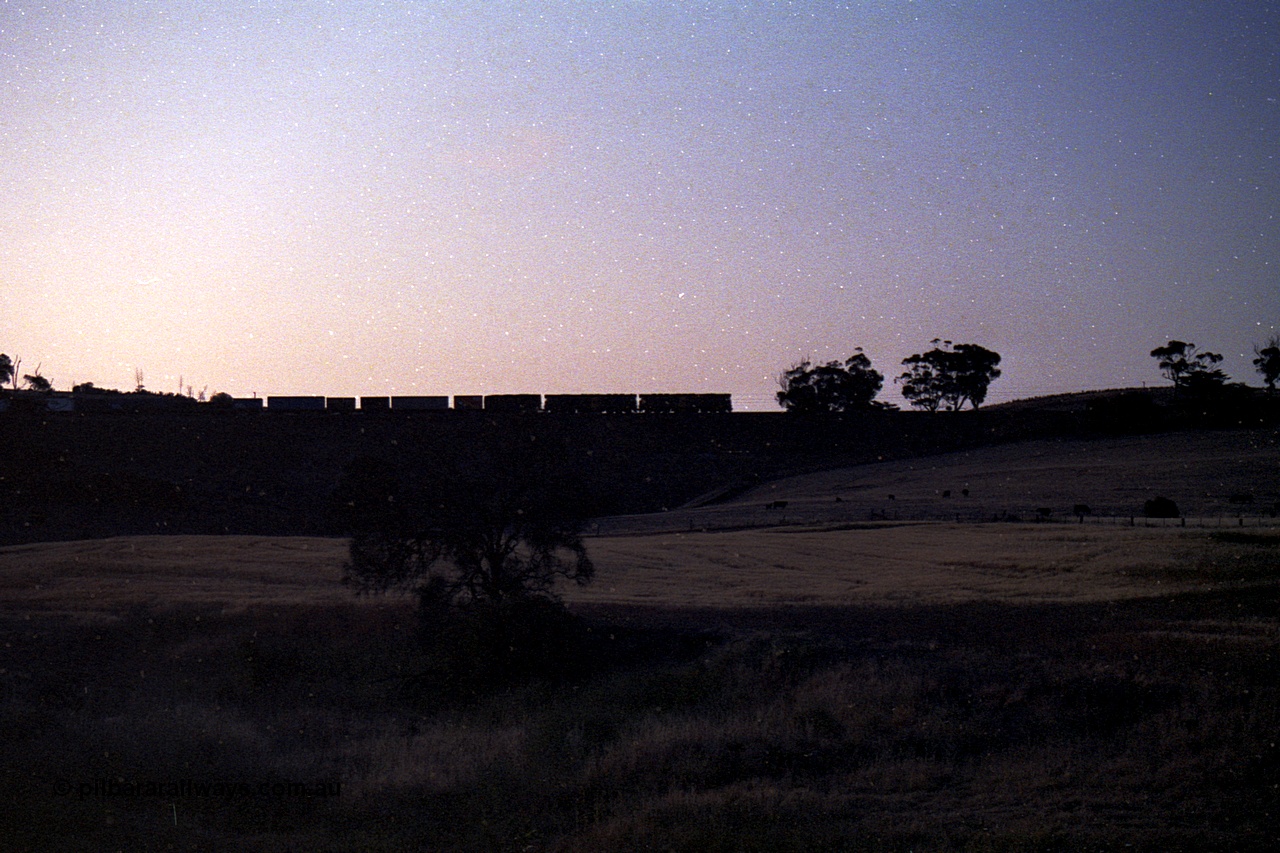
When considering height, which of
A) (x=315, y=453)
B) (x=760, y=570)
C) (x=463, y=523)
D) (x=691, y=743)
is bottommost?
(x=760, y=570)

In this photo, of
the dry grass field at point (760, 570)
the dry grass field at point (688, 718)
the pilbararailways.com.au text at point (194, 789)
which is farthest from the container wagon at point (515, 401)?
the pilbararailways.com.au text at point (194, 789)

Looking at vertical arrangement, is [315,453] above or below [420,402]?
below

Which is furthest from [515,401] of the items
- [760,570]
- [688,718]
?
[688,718]

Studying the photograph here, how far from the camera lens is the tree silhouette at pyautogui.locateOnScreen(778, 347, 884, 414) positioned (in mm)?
115625

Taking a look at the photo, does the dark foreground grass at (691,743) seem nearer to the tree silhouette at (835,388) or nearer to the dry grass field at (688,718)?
the dry grass field at (688,718)

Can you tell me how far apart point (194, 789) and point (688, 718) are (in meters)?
6.27

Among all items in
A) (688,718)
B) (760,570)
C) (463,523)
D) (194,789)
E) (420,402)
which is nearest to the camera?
(194,789)

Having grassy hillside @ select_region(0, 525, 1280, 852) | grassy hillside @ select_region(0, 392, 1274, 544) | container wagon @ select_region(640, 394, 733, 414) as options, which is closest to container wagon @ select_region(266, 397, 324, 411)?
grassy hillside @ select_region(0, 392, 1274, 544)

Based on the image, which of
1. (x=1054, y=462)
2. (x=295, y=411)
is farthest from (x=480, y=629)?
(x=295, y=411)

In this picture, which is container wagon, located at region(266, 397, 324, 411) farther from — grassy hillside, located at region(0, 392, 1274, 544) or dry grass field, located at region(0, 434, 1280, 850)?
dry grass field, located at region(0, 434, 1280, 850)

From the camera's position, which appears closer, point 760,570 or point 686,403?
point 760,570

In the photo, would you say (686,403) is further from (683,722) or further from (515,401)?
(683,722)

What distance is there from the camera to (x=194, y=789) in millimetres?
10398

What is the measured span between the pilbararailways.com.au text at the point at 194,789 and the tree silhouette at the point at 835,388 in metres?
106
